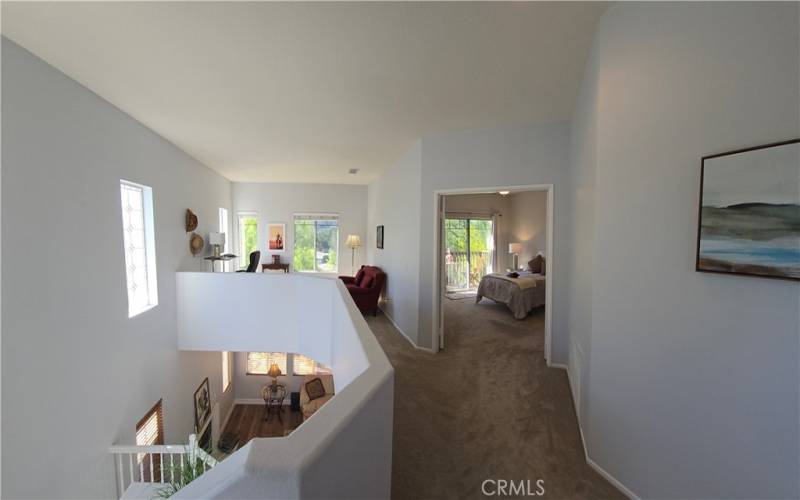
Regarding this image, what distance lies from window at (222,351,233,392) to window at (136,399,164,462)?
2.66 m

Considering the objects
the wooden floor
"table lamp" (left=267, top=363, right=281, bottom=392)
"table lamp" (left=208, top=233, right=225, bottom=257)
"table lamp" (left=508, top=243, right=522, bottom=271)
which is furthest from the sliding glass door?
"table lamp" (left=208, top=233, right=225, bottom=257)

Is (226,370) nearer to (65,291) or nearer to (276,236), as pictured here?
(276,236)

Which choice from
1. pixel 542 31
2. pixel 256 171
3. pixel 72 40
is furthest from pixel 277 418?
pixel 542 31

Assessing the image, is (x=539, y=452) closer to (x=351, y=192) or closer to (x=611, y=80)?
(x=611, y=80)

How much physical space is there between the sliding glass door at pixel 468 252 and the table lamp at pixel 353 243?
2289 millimetres

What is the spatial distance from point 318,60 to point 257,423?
23.5 ft

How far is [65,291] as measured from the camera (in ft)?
7.76

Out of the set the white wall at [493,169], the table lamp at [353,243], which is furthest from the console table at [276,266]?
the white wall at [493,169]

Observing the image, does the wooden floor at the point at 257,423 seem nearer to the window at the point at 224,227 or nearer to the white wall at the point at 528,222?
the window at the point at 224,227

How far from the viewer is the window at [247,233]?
752 cm

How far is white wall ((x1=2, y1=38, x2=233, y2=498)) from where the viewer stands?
198cm

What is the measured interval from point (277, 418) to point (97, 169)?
235 inches

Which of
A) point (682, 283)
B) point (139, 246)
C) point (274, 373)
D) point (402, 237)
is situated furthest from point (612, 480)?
point (274, 373)

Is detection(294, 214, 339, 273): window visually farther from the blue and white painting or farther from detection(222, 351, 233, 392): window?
the blue and white painting
